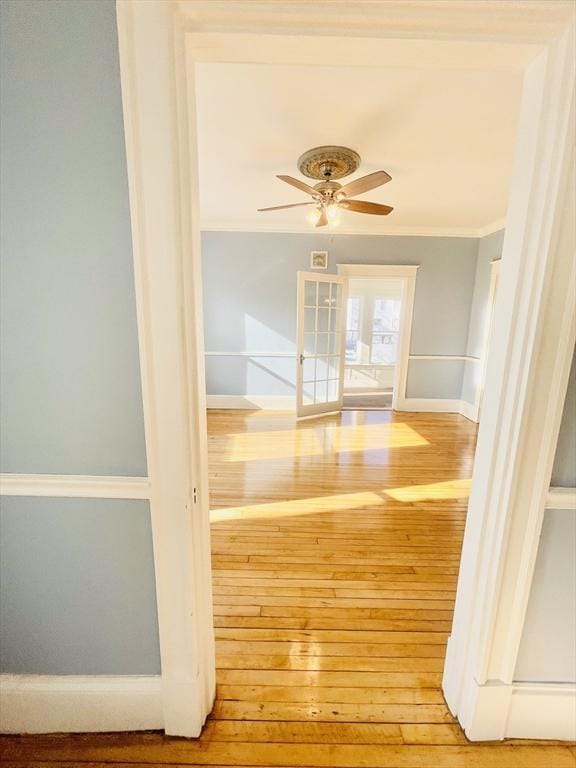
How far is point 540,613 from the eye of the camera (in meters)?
1.08

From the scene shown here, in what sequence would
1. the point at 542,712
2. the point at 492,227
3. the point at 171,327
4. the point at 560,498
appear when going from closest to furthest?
the point at 171,327 → the point at 560,498 → the point at 542,712 → the point at 492,227

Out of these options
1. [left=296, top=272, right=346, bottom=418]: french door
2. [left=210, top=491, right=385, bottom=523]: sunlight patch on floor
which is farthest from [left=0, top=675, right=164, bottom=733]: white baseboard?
[left=296, top=272, right=346, bottom=418]: french door

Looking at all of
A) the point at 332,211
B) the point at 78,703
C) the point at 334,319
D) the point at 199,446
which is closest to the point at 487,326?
the point at 334,319

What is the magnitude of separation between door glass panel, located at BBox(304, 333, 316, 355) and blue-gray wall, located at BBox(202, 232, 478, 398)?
12.7 inches

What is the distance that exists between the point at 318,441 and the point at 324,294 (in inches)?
78.3

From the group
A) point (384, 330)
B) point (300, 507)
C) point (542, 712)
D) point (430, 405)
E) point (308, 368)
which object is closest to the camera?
point (542, 712)

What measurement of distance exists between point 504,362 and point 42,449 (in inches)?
53.1

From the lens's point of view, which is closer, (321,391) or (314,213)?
(314,213)

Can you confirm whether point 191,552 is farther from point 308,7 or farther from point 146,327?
point 308,7

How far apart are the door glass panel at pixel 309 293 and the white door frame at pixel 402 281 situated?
524mm

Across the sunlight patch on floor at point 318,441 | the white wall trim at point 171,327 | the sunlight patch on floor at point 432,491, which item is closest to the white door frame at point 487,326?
the sunlight patch on floor at point 318,441

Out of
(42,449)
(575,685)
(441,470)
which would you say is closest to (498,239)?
(441,470)

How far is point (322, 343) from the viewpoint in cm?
470

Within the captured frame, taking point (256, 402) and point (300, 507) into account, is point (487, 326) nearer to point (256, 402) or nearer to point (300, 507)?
point (256, 402)
